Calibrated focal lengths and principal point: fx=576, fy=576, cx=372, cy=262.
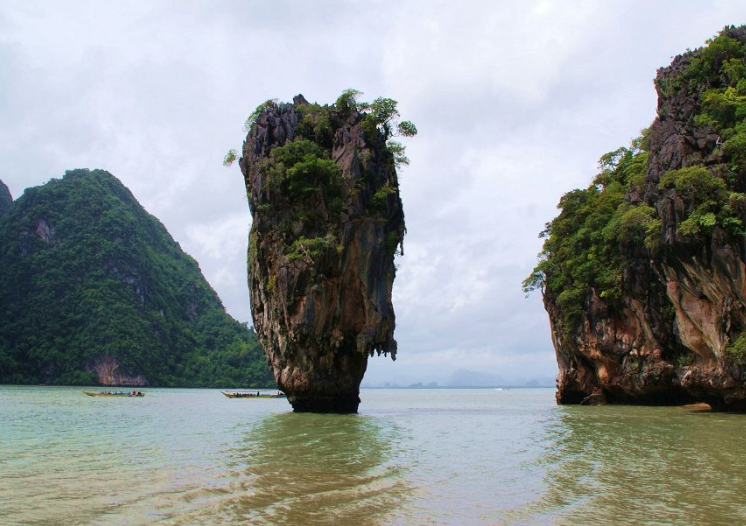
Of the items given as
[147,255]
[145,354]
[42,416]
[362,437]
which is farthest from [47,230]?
[362,437]

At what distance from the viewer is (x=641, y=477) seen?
31.3 feet

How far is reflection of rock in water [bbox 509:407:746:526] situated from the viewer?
718 cm

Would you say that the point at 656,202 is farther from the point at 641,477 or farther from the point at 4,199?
the point at 4,199

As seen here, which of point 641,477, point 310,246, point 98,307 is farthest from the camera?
point 98,307

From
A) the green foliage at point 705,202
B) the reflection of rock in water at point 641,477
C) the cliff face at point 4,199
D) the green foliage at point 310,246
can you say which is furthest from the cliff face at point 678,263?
the cliff face at point 4,199

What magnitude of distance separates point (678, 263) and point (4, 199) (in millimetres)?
118070

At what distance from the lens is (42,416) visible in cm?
2359

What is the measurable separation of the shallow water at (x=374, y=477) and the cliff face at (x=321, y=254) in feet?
26.7

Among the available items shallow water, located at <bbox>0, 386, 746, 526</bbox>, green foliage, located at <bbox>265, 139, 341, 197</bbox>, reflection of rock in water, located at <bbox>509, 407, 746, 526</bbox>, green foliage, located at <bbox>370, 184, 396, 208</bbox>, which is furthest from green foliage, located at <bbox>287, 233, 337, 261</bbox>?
reflection of rock in water, located at <bbox>509, 407, 746, 526</bbox>

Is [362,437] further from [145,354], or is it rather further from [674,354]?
[145,354]

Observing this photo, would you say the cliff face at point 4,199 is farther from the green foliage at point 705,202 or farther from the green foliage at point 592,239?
the green foliage at point 705,202

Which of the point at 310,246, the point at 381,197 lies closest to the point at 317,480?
the point at 310,246

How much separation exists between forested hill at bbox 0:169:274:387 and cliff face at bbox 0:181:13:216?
7498 mm

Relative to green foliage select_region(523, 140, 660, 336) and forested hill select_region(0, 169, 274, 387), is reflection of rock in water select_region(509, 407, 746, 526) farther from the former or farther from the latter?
forested hill select_region(0, 169, 274, 387)
